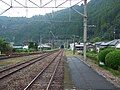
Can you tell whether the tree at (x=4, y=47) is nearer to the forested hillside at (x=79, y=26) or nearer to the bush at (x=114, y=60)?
the bush at (x=114, y=60)

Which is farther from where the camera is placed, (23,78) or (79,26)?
(79,26)

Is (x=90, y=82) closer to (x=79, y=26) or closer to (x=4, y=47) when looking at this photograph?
(x=4, y=47)

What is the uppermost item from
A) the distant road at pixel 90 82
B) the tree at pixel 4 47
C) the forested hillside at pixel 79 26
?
the forested hillside at pixel 79 26

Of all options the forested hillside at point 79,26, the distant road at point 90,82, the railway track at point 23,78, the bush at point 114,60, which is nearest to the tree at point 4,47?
the bush at point 114,60

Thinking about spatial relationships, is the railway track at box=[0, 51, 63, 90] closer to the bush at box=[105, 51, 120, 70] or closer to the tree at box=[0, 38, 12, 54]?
the bush at box=[105, 51, 120, 70]

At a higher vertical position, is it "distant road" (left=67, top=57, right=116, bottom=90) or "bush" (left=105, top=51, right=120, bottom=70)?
Result: "bush" (left=105, top=51, right=120, bottom=70)

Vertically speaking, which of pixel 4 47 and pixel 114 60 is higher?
pixel 4 47

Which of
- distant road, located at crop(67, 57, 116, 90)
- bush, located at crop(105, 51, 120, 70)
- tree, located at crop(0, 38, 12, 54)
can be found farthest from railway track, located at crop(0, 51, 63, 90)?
tree, located at crop(0, 38, 12, 54)

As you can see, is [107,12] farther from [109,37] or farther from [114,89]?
[114,89]

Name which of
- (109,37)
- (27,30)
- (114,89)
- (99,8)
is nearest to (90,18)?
(99,8)

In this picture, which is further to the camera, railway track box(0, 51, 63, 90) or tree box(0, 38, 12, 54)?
tree box(0, 38, 12, 54)

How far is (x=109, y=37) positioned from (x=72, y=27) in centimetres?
2865

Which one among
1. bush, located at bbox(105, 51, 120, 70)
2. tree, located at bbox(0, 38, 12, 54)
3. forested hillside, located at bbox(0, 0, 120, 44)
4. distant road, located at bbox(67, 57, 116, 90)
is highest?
forested hillside, located at bbox(0, 0, 120, 44)

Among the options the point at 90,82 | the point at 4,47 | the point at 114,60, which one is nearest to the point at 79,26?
the point at 4,47
